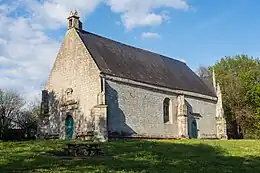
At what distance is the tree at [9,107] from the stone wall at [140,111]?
21.8m

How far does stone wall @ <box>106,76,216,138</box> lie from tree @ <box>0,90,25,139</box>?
71.6 ft

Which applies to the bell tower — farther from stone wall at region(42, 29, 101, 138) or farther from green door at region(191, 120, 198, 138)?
green door at region(191, 120, 198, 138)

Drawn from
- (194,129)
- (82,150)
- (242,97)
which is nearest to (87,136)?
(82,150)

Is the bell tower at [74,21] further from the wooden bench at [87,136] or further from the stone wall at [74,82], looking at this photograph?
the wooden bench at [87,136]

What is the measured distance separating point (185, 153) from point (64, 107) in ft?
62.5

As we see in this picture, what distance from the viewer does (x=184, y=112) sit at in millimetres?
42594

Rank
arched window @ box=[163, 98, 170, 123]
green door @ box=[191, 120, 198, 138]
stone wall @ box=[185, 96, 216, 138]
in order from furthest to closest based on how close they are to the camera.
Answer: stone wall @ box=[185, 96, 216, 138], green door @ box=[191, 120, 198, 138], arched window @ box=[163, 98, 170, 123]

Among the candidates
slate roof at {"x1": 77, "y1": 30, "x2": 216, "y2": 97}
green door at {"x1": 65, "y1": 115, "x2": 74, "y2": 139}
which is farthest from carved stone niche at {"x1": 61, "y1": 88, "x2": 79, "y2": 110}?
slate roof at {"x1": 77, "y1": 30, "x2": 216, "y2": 97}

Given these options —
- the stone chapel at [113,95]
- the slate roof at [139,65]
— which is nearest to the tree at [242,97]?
the slate roof at [139,65]

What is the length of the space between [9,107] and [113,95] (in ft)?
82.5

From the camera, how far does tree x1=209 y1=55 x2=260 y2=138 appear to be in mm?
54219

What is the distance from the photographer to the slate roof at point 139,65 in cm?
3731

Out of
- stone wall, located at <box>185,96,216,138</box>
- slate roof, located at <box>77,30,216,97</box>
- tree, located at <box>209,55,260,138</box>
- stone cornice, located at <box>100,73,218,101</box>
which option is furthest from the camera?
tree, located at <box>209,55,260,138</box>

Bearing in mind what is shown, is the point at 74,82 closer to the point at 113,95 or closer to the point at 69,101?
the point at 69,101
